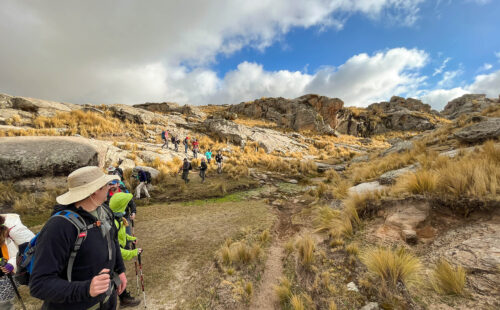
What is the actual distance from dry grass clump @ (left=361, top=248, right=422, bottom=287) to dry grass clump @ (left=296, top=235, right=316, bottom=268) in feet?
4.04

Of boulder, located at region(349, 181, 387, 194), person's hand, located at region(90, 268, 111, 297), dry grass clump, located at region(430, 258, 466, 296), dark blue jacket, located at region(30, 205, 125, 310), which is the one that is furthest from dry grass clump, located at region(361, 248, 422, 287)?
dark blue jacket, located at region(30, 205, 125, 310)

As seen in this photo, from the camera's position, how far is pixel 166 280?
446 centimetres

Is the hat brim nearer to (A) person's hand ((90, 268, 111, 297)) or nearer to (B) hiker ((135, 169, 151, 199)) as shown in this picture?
(A) person's hand ((90, 268, 111, 297))

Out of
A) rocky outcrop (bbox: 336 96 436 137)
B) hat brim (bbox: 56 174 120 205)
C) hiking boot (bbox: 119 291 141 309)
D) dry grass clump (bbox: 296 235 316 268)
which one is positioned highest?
rocky outcrop (bbox: 336 96 436 137)

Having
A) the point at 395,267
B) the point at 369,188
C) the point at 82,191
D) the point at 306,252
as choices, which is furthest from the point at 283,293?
the point at 369,188

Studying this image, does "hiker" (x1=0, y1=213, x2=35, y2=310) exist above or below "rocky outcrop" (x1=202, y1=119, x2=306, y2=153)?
below

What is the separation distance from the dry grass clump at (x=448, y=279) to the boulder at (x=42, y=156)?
14.2m

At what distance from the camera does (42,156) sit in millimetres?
10094

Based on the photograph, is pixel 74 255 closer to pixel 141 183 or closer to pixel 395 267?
pixel 395 267

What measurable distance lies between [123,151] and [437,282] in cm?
1721

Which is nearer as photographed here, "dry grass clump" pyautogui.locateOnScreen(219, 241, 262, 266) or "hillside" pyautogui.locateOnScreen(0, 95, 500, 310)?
"hillside" pyautogui.locateOnScreen(0, 95, 500, 310)

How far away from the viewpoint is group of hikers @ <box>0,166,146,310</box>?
1600mm

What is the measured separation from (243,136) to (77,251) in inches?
926

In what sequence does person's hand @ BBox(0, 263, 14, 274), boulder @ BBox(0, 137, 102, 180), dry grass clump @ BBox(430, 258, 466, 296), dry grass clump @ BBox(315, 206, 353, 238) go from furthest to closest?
boulder @ BBox(0, 137, 102, 180) < dry grass clump @ BBox(315, 206, 353, 238) < dry grass clump @ BBox(430, 258, 466, 296) < person's hand @ BBox(0, 263, 14, 274)
